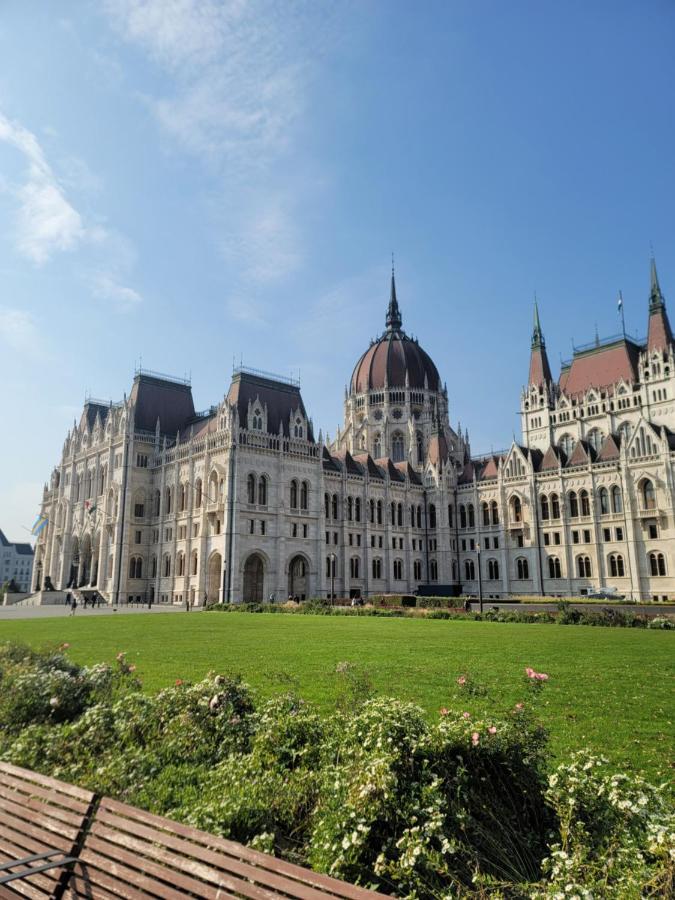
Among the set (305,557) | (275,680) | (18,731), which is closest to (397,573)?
(305,557)

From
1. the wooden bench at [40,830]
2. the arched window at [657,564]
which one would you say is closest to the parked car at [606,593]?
the arched window at [657,564]

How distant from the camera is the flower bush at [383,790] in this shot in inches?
194

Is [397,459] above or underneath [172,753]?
above

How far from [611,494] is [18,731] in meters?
65.2

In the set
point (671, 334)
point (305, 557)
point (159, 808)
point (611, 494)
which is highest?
point (671, 334)

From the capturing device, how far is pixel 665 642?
22375mm

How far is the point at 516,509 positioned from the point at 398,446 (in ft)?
75.8

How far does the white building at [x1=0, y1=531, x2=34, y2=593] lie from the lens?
520 ft

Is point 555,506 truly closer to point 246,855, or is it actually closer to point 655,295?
point 655,295

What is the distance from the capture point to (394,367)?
95250 millimetres

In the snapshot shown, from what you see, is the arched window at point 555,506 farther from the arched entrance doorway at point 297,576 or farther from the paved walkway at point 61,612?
the paved walkway at point 61,612

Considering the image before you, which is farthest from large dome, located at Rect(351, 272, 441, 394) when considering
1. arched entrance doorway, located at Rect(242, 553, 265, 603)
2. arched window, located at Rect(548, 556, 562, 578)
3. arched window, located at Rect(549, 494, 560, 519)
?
arched entrance doorway, located at Rect(242, 553, 265, 603)

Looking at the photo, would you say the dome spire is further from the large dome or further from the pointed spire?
the pointed spire

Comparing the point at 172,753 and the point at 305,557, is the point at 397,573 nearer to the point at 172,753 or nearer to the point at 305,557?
the point at 305,557
